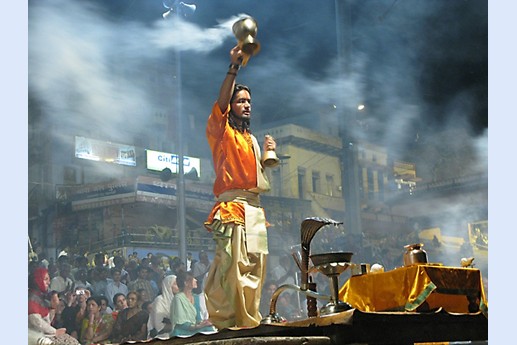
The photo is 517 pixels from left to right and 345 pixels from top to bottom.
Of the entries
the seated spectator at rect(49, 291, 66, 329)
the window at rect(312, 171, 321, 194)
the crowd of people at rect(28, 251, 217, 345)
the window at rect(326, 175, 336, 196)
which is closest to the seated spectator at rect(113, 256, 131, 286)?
the crowd of people at rect(28, 251, 217, 345)

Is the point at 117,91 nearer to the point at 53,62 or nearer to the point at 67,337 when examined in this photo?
the point at 53,62

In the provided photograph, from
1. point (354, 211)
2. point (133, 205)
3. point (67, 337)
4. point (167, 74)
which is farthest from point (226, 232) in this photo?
point (354, 211)

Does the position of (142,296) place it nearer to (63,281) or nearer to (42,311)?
(63,281)

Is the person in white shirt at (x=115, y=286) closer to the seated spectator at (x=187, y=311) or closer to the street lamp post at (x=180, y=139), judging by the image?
the seated spectator at (x=187, y=311)

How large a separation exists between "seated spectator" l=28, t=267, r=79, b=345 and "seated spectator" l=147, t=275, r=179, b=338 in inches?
56.6

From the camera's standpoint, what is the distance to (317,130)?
14516 mm

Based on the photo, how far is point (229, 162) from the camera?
20.6 ft

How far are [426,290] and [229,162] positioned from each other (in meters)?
2.17

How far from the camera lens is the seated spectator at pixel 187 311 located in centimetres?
1095

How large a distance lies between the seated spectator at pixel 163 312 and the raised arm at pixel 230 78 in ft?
18.0

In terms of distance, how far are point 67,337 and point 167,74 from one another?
17.3 ft

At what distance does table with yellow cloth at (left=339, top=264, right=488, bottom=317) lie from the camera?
5.06 metres

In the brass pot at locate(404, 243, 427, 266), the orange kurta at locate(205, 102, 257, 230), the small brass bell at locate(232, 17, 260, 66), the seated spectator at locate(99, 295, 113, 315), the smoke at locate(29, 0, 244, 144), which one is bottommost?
the seated spectator at locate(99, 295, 113, 315)

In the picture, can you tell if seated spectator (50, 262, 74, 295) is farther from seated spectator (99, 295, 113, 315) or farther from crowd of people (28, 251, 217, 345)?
seated spectator (99, 295, 113, 315)
